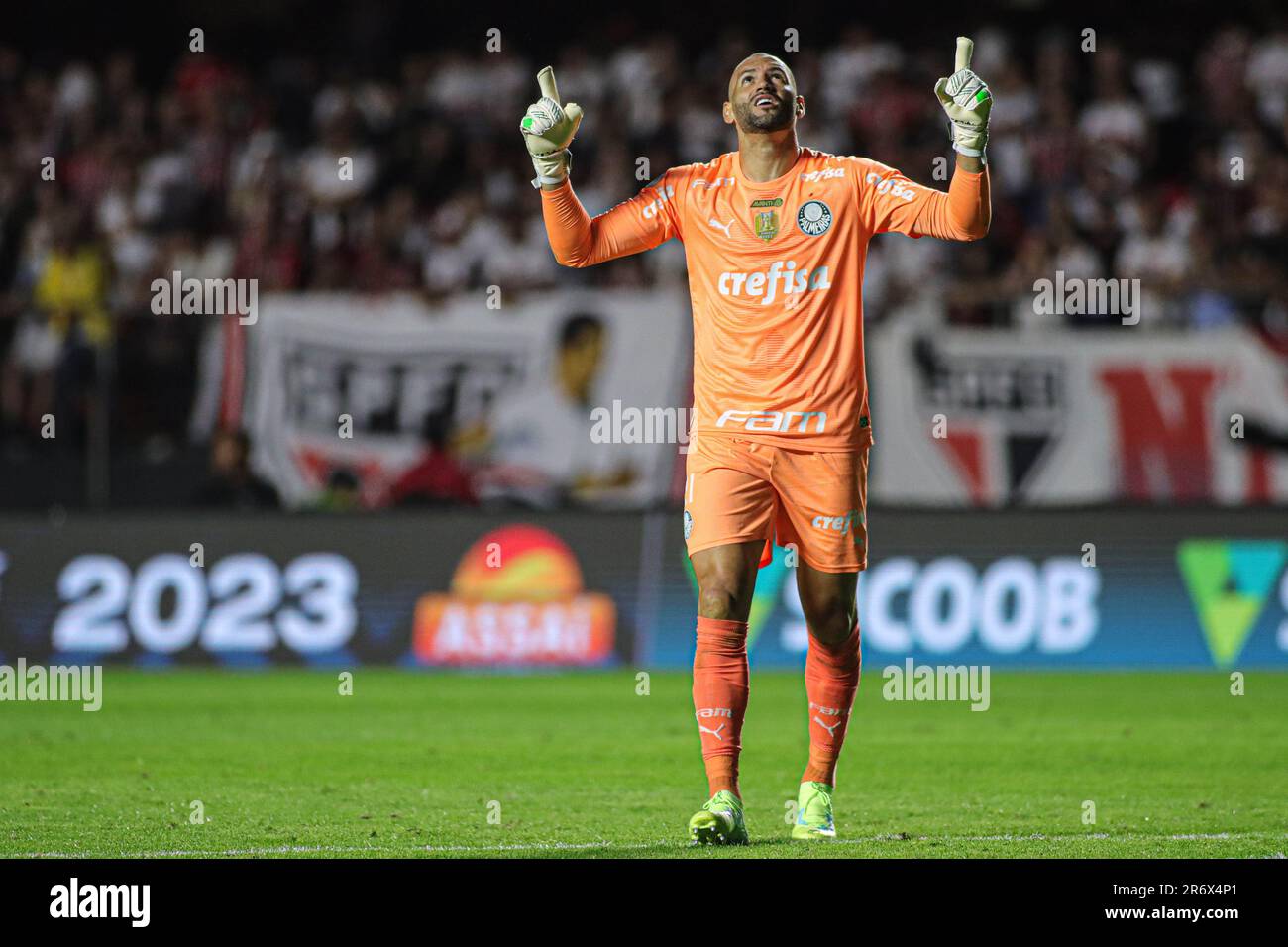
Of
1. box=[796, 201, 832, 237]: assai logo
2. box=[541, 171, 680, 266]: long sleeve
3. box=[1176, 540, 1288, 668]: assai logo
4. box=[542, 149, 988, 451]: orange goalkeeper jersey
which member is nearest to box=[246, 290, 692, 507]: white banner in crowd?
box=[1176, 540, 1288, 668]: assai logo

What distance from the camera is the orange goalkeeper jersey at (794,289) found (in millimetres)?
6996

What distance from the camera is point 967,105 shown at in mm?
6586

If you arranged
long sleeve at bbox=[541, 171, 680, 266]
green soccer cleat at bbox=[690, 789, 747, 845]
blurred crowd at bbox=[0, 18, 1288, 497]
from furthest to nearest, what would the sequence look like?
blurred crowd at bbox=[0, 18, 1288, 497] → long sleeve at bbox=[541, 171, 680, 266] → green soccer cleat at bbox=[690, 789, 747, 845]

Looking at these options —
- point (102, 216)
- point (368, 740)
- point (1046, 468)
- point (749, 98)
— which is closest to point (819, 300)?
point (749, 98)

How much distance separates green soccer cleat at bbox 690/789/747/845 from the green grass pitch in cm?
11

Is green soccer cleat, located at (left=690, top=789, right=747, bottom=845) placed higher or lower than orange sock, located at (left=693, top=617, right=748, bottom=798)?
lower

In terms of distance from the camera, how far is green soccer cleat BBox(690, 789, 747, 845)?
263 inches

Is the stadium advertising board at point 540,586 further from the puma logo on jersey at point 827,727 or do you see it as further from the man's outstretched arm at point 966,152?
the man's outstretched arm at point 966,152

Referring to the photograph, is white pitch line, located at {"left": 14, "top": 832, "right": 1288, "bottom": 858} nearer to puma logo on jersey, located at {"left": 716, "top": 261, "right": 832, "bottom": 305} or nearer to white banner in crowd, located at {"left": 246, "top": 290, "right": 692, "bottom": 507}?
puma logo on jersey, located at {"left": 716, "top": 261, "right": 832, "bottom": 305}

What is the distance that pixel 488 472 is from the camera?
1573cm

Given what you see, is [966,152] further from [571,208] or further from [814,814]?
[814,814]

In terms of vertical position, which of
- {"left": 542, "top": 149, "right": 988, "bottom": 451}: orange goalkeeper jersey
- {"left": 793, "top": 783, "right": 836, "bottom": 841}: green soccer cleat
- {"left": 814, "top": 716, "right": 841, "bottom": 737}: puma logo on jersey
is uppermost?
{"left": 542, "top": 149, "right": 988, "bottom": 451}: orange goalkeeper jersey
